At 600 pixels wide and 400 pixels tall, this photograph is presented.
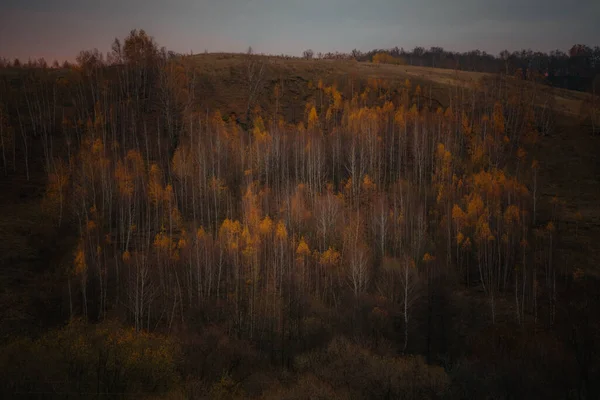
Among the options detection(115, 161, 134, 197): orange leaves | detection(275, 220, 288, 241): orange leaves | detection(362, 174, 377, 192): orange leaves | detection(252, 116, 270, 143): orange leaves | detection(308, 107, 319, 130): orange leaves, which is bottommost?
detection(275, 220, 288, 241): orange leaves

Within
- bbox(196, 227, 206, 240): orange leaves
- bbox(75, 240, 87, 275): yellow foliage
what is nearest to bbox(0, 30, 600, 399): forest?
bbox(75, 240, 87, 275): yellow foliage

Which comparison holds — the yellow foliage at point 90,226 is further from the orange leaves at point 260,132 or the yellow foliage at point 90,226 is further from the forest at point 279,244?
the orange leaves at point 260,132

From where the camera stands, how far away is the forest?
1283 inches

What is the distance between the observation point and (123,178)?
204 feet

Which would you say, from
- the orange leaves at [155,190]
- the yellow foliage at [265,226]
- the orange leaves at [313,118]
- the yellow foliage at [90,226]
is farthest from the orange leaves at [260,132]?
the yellow foliage at [90,226]

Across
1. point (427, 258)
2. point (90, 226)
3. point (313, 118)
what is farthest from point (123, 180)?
point (427, 258)

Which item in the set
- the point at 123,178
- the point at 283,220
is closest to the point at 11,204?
the point at 123,178

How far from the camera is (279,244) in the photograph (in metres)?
58.5

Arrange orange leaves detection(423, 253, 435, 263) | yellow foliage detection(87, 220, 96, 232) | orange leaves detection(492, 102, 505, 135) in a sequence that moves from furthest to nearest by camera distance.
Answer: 1. orange leaves detection(492, 102, 505, 135)
2. orange leaves detection(423, 253, 435, 263)
3. yellow foliage detection(87, 220, 96, 232)

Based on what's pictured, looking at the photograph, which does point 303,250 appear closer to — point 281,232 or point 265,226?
point 281,232

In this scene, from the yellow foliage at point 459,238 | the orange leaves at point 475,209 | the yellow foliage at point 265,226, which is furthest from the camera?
the orange leaves at point 475,209

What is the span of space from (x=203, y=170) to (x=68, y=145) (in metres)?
20.8

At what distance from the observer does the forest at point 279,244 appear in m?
32.6

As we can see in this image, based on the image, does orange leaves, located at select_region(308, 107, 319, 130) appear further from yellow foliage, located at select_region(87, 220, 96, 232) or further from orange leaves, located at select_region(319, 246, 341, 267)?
yellow foliage, located at select_region(87, 220, 96, 232)
